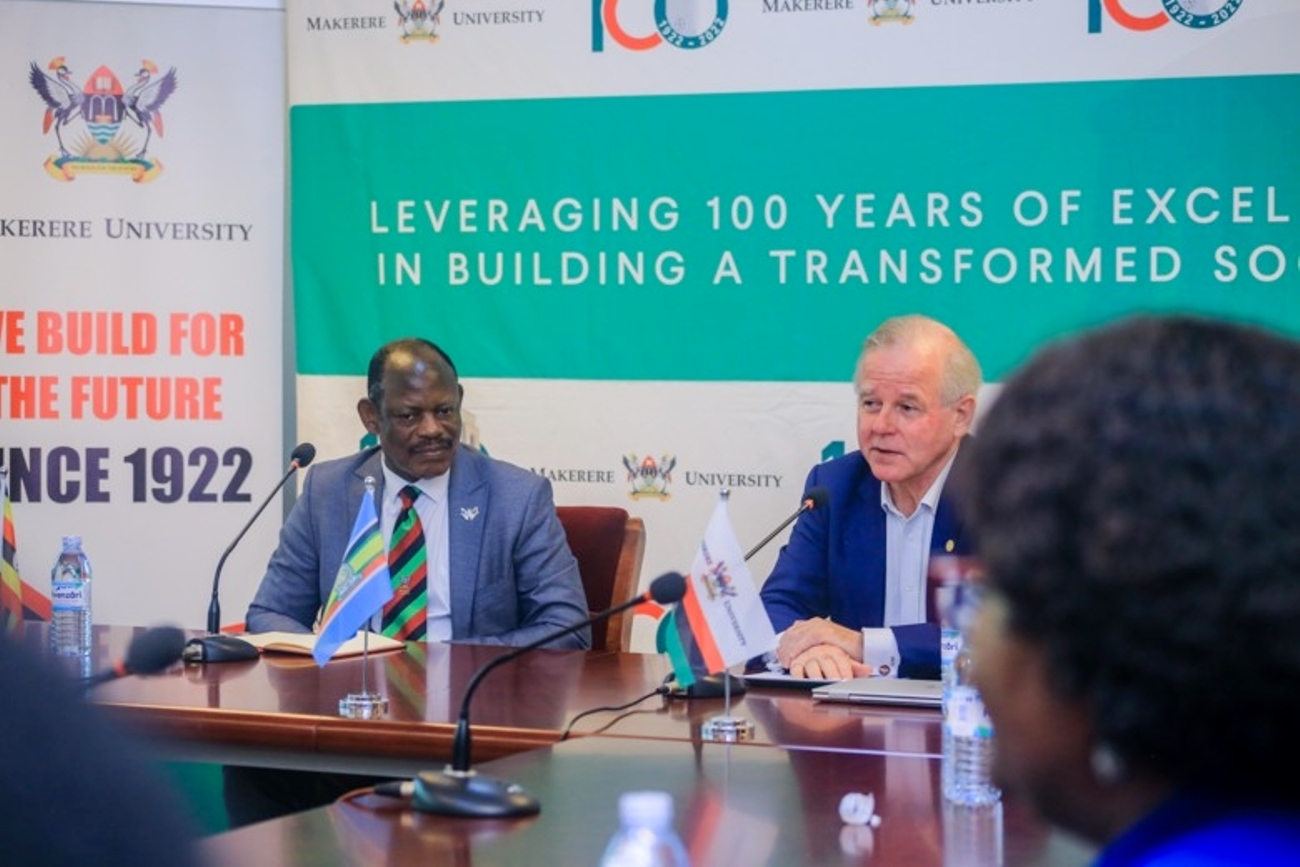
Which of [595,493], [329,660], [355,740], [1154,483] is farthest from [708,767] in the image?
[595,493]

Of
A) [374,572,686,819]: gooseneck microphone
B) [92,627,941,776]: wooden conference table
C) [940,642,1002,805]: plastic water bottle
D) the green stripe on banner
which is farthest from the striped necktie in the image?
[940,642,1002,805]: plastic water bottle

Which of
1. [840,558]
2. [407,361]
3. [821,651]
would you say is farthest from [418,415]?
[821,651]

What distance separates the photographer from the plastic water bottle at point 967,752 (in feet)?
7.36

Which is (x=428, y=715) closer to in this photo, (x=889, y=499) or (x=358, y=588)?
(x=358, y=588)

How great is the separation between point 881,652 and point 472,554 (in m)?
1.14

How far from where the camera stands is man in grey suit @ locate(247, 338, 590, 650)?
4.13m

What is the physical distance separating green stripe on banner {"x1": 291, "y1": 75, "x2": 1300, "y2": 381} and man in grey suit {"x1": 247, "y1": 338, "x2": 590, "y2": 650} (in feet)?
2.85

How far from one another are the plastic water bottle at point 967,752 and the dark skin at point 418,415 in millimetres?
2122

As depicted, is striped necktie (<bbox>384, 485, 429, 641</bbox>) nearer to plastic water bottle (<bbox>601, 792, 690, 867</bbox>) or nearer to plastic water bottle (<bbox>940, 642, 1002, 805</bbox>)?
plastic water bottle (<bbox>940, 642, 1002, 805</bbox>)

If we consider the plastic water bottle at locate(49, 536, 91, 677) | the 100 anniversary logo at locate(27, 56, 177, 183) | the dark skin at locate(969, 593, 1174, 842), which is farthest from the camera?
the 100 anniversary logo at locate(27, 56, 177, 183)

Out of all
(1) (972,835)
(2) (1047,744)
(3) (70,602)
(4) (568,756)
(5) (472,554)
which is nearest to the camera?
(2) (1047,744)

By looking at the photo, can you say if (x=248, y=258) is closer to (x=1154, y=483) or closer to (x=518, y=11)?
(x=518, y=11)

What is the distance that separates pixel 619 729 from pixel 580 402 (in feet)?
7.78

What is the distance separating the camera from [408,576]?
4172 mm
